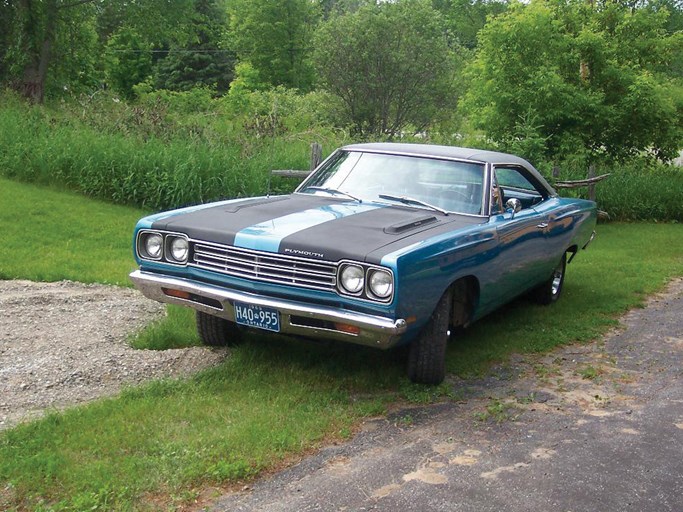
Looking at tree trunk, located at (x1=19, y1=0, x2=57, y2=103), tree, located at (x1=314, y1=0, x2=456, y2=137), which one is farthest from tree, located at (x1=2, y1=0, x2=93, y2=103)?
tree, located at (x1=314, y1=0, x2=456, y2=137)

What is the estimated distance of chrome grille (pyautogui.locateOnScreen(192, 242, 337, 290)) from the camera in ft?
15.3

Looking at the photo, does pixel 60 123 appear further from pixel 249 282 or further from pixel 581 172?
pixel 249 282

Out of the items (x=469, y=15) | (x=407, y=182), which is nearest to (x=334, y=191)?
(x=407, y=182)

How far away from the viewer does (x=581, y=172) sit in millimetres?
16125

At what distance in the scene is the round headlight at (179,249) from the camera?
17.1 feet

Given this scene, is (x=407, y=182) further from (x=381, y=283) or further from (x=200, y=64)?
(x=200, y=64)

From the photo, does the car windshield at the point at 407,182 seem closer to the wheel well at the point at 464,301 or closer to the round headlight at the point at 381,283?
the wheel well at the point at 464,301

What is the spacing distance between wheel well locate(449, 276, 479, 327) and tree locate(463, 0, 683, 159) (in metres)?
10.1

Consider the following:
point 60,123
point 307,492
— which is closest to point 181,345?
point 307,492

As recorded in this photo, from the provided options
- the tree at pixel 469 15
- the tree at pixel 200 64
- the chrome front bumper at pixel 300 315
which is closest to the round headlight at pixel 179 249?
the chrome front bumper at pixel 300 315

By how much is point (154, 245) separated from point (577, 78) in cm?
1352

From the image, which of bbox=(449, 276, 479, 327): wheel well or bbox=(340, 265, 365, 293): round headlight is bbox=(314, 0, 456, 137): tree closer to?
bbox=(449, 276, 479, 327): wheel well

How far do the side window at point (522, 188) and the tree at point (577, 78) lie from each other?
308 inches

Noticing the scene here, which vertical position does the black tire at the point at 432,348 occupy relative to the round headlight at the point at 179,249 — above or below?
below
